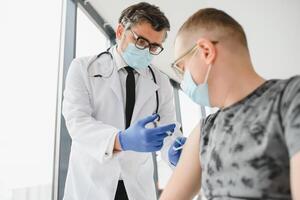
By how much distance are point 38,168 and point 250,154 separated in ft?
5.28

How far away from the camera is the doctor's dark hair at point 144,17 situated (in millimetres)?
1552

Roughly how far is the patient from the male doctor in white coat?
12.7 inches

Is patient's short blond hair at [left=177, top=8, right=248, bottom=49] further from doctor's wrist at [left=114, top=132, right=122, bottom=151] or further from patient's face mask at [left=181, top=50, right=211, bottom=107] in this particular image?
doctor's wrist at [left=114, top=132, right=122, bottom=151]

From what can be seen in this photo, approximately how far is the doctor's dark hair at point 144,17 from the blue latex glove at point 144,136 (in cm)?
57

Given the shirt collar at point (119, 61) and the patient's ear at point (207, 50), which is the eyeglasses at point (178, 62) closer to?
the patient's ear at point (207, 50)

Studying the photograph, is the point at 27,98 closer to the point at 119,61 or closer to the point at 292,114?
the point at 119,61

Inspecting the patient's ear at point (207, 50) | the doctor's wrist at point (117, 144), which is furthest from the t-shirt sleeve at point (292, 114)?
the doctor's wrist at point (117, 144)

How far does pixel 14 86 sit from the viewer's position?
181 centimetres

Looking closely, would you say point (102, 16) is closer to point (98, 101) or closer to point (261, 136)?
point (98, 101)

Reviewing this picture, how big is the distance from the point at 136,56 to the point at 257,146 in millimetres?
1033

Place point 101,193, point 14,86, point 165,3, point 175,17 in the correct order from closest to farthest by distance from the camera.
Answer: point 101,193 < point 14,86 < point 165,3 < point 175,17

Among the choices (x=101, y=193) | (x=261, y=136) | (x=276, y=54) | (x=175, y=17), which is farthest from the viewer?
(x=276, y=54)

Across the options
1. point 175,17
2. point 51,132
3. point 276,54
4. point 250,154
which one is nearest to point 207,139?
point 250,154

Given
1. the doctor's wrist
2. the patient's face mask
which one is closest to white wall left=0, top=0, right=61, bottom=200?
the doctor's wrist
